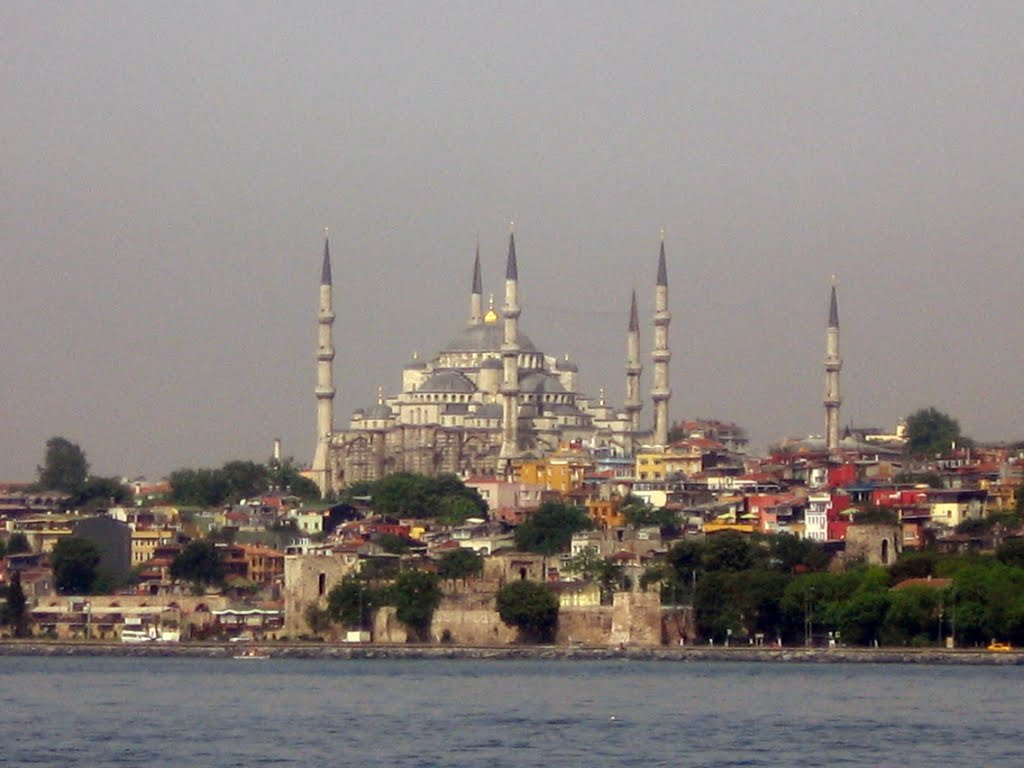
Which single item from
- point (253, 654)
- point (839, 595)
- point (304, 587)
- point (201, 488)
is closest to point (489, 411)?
point (201, 488)

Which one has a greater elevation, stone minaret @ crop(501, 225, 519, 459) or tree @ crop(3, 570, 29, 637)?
stone minaret @ crop(501, 225, 519, 459)

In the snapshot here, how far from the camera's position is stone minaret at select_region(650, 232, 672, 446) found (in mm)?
90562

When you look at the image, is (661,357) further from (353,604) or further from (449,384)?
(353,604)

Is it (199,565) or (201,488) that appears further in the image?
(201,488)

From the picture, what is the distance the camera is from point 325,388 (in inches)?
3499

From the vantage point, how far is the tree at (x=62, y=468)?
8719 centimetres

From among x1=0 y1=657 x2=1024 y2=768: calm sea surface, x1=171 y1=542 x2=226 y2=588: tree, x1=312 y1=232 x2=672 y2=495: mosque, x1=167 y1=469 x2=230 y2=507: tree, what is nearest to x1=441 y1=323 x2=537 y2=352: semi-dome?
x1=312 y1=232 x2=672 y2=495: mosque

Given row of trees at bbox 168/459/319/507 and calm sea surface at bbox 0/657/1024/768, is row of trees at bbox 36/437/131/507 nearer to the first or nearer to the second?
row of trees at bbox 168/459/319/507

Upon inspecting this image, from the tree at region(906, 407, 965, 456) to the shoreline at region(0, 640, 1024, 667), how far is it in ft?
120

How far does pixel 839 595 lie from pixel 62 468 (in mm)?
37925

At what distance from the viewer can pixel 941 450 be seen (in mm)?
89250

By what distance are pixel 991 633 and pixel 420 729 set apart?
15.9 meters

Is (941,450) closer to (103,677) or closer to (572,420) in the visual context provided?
(572,420)

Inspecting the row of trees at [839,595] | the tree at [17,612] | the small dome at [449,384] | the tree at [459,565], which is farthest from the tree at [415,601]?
the small dome at [449,384]
